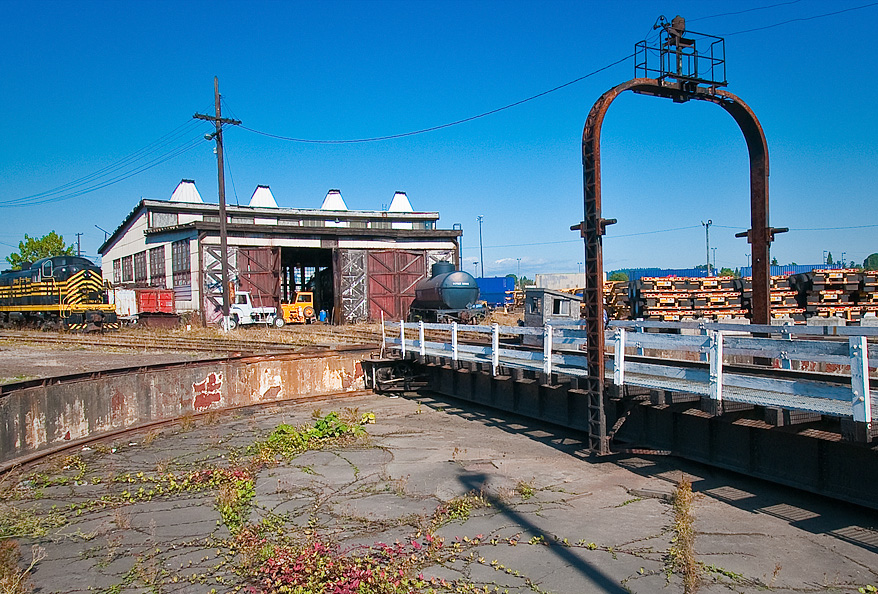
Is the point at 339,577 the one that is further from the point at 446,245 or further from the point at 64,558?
the point at 446,245

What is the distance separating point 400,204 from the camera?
57219 mm

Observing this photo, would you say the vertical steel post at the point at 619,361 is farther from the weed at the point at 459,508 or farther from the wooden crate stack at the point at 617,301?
the wooden crate stack at the point at 617,301

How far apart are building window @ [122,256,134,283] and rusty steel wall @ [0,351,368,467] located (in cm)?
3305

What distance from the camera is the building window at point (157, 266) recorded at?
Answer: 39844 millimetres

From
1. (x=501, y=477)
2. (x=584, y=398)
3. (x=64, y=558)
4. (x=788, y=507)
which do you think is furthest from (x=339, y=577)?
(x=584, y=398)

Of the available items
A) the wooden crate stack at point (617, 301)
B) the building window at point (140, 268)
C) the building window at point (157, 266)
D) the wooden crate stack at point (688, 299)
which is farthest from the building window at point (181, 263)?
the wooden crate stack at point (688, 299)

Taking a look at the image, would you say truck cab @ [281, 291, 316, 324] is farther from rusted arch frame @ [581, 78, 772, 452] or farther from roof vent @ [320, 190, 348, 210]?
rusted arch frame @ [581, 78, 772, 452]

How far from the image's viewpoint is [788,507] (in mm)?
7910

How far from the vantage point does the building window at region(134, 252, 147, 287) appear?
140 feet

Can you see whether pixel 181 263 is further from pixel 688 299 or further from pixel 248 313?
pixel 688 299

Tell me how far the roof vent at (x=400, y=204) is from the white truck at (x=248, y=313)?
22.3 metres

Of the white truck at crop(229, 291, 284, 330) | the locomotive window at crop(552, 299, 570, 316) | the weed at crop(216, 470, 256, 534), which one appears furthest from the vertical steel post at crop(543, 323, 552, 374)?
the white truck at crop(229, 291, 284, 330)

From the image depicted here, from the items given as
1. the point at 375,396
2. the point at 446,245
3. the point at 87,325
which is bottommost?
the point at 375,396

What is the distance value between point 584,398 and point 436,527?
530 cm
